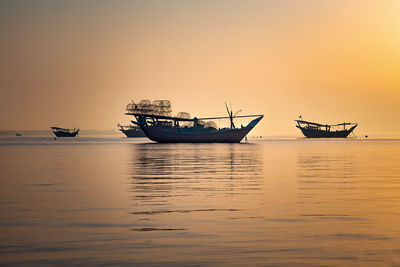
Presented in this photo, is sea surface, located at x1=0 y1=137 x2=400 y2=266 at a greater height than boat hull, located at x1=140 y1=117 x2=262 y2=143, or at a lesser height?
lesser

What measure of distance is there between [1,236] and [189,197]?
10244 millimetres

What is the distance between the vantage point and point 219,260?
11.2 meters

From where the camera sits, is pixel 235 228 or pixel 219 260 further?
pixel 235 228

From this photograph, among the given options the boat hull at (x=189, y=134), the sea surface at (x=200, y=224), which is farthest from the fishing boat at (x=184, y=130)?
the sea surface at (x=200, y=224)

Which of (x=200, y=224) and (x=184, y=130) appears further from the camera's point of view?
(x=184, y=130)

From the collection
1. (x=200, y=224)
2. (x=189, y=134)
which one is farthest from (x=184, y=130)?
(x=200, y=224)

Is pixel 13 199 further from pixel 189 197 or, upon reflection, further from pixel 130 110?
pixel 130 110

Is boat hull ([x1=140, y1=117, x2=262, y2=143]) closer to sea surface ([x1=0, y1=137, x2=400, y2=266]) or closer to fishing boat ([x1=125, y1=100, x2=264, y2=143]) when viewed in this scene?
fishing boat ([x1=125, y1=100, x2=264, y2=143])

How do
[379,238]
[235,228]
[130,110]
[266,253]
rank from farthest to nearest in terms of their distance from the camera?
[130,110] < [235,228] < [379,238] < [266,253]

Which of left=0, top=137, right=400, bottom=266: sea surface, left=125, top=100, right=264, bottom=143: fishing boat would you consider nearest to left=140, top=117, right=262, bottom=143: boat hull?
left=125, top=100, right=264, bottom=143: fishing boat

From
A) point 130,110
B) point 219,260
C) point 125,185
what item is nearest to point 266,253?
point 219,260

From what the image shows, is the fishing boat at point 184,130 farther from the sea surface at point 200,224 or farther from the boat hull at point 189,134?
the sea surface at point 200,224

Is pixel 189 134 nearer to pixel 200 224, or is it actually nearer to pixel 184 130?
pixel 184 130

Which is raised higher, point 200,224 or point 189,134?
point 189,134
